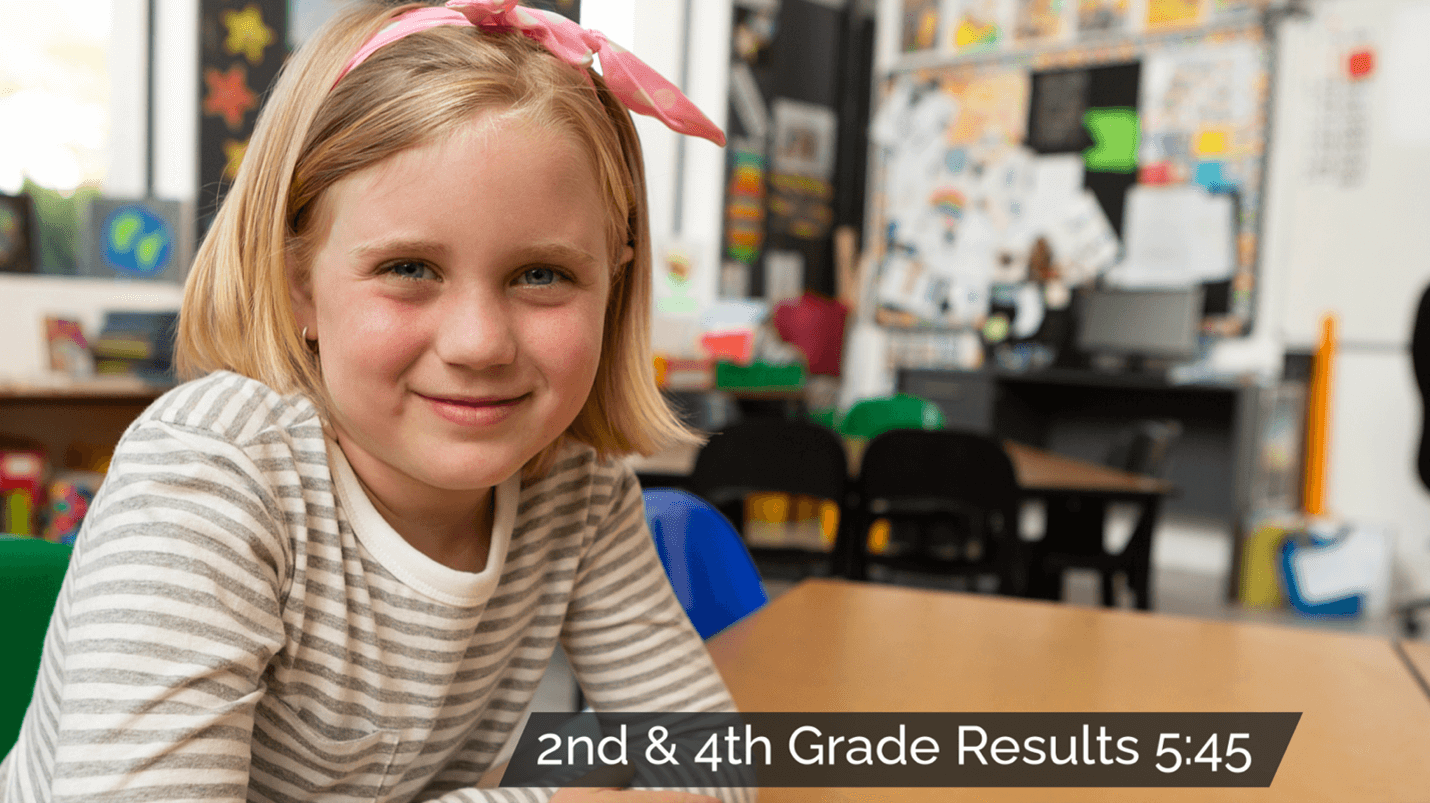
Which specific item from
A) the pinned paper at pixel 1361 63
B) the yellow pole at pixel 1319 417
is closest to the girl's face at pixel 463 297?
the yellow pole at pixel 1319 417

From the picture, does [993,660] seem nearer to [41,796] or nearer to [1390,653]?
[1390,653]

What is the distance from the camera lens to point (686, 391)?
423 centimetres

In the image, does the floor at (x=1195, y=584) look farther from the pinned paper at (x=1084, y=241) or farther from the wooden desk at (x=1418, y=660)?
the wooden desk at (x=1418, y=660)

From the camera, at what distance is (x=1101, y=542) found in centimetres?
326

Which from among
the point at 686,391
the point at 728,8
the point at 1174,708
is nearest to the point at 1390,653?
the point at 1174,708

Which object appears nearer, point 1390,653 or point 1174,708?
point 1174,708

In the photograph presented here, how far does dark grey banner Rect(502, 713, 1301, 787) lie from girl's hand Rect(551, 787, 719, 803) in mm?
34

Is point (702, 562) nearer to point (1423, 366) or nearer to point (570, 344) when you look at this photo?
point (570, 344)

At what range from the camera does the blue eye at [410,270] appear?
57 cm

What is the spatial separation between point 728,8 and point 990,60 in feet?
4.72

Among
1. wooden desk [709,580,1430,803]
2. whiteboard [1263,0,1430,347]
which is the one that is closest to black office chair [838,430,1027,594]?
wooden desk [709,580,1430,803]

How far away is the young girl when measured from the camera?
0.51 metres

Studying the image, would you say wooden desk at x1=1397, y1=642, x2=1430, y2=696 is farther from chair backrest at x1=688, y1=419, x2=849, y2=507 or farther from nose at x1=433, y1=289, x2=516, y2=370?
chair backrest at x1=688, y1=419, x2=849, y2=507

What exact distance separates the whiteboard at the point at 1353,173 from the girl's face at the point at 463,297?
4705 mm
